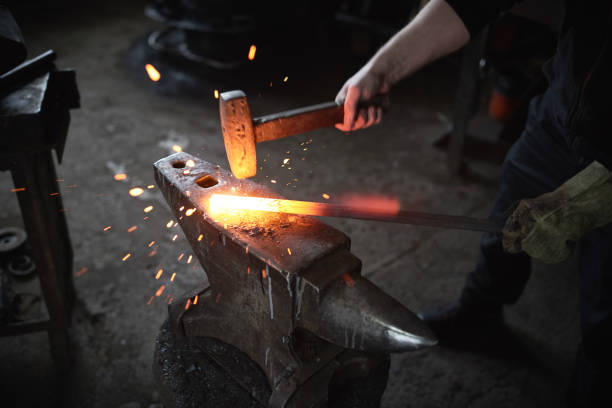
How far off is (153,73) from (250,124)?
4022mm

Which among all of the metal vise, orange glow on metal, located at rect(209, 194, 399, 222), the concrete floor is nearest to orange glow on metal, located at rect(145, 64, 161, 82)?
the concrete floor

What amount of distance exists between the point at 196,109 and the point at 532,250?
3.60m

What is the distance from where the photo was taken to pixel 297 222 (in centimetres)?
124

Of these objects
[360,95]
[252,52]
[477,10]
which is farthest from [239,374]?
[252,52]

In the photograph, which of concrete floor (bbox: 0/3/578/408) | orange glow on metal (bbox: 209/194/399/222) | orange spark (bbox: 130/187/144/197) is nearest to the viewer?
orange glow on metal (bbox: 209/194/399/222)

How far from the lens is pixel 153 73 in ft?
15.9

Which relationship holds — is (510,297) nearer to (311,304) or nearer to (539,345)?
(539,345)

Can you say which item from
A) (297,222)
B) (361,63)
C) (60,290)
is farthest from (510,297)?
(361,63)

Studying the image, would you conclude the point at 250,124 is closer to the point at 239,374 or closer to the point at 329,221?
the point at 239,374

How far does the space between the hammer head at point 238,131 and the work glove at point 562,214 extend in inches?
31.7

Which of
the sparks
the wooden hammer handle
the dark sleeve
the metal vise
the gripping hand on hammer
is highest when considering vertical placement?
the dark sleeve

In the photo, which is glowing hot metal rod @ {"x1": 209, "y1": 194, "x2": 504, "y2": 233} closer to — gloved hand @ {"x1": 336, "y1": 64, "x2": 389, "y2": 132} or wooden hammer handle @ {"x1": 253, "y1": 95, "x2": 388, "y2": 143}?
wooden hammer handle @ {"x1": 253, "y1": 95, "x2": 388, "y2": 143}

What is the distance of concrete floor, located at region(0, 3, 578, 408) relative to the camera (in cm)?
207

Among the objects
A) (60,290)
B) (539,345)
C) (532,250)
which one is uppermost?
(532,250)
